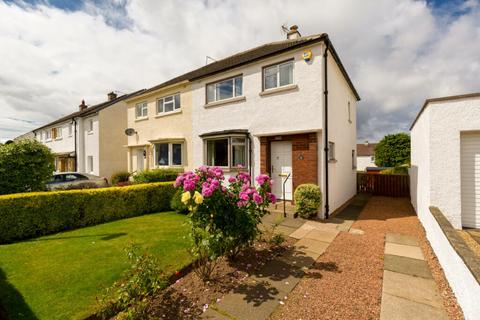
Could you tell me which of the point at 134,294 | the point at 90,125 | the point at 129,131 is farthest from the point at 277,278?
the point at 90,125

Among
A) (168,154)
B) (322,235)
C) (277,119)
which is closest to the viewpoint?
(322,235)

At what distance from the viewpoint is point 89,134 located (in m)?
19.4

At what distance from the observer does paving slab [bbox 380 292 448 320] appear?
2840 mm

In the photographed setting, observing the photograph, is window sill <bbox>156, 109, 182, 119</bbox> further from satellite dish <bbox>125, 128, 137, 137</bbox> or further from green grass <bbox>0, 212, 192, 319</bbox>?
green grass <bbox>0, 212, 192, 319</bbox>

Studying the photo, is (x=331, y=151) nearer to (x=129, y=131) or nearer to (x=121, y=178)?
(x=129, y=131)

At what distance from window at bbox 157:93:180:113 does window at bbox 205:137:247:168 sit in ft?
13.2

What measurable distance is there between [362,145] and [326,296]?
63623 mm

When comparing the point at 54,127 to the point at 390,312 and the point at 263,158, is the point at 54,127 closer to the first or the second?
the point at 263,158

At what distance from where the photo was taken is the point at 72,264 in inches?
168

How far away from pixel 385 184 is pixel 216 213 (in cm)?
1284

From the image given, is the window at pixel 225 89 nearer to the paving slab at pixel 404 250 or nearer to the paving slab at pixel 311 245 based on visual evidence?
the paving slab at pixel 311 245

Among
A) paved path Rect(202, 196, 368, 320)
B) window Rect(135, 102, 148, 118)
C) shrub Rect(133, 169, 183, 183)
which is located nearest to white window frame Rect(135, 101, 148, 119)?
window Rect(135, 102, 148, 118)

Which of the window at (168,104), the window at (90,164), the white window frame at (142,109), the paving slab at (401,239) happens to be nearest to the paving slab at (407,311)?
the paving slab at (401,239)

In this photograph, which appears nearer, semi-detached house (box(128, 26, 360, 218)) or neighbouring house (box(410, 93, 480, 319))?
neighbouring house (box(410, 93, 480, 319))
